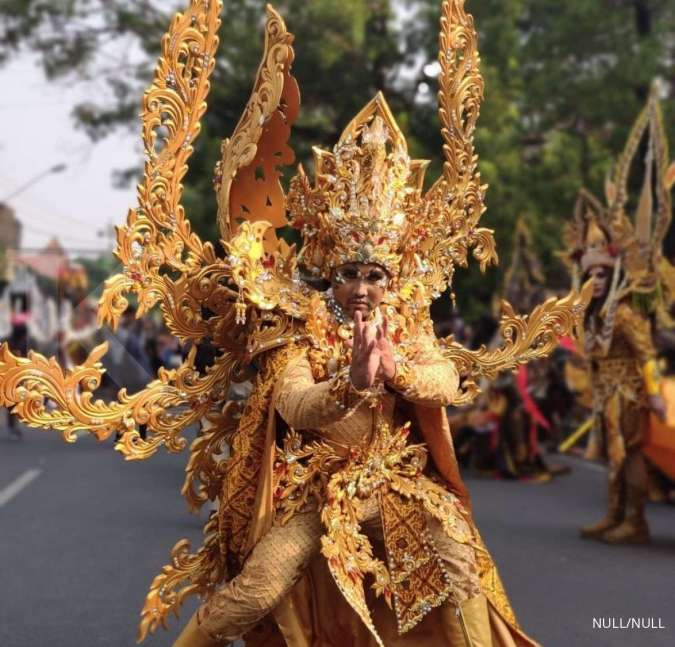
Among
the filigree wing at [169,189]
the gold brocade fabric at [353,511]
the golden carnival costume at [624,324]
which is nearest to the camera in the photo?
the gold brocade fabric at [353,511]

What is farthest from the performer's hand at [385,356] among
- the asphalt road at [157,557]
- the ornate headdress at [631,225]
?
the ornate headdress at [631,225]

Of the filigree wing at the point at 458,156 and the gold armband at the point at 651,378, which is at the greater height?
the filigree wing at the point at 458,156

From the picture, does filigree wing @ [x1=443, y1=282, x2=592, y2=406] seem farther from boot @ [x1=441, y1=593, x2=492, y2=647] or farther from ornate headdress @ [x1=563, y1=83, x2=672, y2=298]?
ornate headdress @ [x1=563, y1=83, x2=672, y2=298]

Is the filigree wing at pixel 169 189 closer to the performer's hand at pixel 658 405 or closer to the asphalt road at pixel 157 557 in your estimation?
the asphalt road at pixel 157 557

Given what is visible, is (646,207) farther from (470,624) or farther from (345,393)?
(345,393)

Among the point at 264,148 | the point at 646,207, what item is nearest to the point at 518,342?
the point at 264,148

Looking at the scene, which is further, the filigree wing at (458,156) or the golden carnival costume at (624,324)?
the golden carnival costume at (624,324)

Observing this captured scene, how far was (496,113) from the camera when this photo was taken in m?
16.9

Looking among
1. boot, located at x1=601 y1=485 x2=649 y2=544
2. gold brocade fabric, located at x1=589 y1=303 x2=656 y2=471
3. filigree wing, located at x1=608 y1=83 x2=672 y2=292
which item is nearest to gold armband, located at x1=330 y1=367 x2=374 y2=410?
gold brocade fabric, located at x1=589 y1=303 x2=656 y2=471

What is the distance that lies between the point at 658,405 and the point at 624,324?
59 centimetres

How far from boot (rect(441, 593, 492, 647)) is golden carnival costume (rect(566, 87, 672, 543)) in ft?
14.0

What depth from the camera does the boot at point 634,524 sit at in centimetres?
822

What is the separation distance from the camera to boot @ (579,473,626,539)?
27.5 ft

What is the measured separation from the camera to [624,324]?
8.05m
